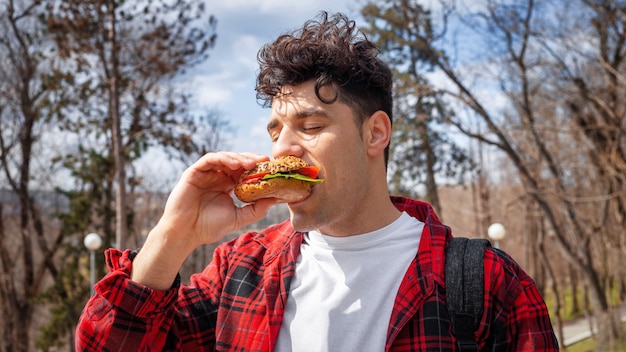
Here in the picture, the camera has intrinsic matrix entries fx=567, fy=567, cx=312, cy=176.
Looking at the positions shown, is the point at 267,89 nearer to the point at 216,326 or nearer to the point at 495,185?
the point at 216,326

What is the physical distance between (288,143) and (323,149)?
142 mm

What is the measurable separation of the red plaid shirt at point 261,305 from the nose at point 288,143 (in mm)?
384

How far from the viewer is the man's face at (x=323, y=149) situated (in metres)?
2.10

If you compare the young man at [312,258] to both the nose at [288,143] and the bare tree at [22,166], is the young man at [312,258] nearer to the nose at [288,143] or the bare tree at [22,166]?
the nose at [288,143]

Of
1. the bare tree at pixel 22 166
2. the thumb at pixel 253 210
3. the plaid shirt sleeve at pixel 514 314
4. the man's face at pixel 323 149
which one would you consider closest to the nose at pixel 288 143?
the man's face at pixel 323 149

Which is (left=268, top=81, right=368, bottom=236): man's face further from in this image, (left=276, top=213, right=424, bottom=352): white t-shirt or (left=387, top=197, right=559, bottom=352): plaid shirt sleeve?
(left=387, top=197, right=559, bottom=352): plaid shirt sleeve

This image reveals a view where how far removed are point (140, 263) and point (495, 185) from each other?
85.7ft

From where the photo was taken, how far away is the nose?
2135mm

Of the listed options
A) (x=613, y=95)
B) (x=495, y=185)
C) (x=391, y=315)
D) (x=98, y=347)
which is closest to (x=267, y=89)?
(x=391, y=315)

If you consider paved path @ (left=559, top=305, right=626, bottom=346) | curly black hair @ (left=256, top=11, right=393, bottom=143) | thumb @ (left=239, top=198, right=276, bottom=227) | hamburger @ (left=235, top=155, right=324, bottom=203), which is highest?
curly black hair @ (left=256, top=11, right=393, bottom=143)

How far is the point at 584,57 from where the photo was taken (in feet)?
38.8

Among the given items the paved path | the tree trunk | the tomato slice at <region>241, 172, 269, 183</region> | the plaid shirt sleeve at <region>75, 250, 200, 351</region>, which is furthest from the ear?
the paved path

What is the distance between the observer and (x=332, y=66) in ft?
A: 7.07

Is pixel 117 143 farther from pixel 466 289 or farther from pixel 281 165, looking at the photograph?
pixel 466 289
